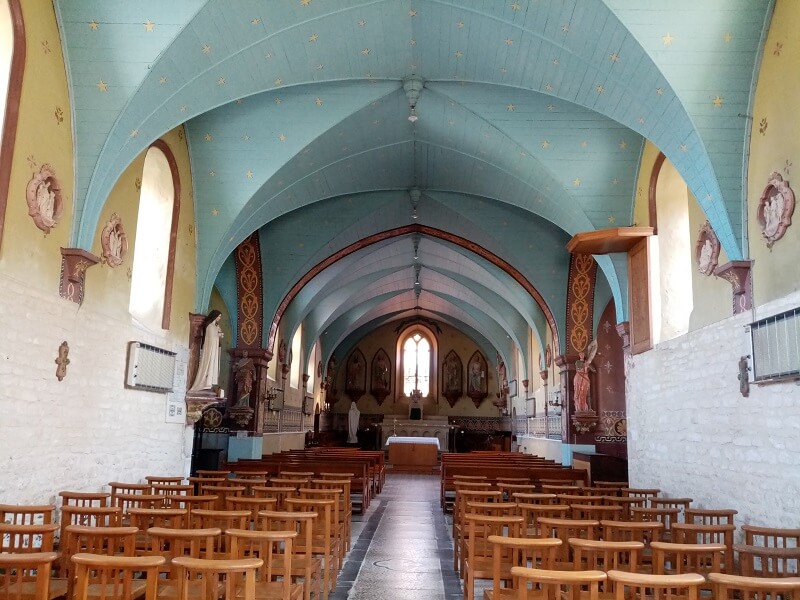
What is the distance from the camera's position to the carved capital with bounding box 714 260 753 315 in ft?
24.3

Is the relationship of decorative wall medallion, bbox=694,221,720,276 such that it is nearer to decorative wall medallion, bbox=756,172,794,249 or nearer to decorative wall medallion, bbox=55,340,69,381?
decorative wall medallion, bbox=756,172,794,249

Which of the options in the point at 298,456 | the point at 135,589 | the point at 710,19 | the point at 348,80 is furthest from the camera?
the point at 298,456

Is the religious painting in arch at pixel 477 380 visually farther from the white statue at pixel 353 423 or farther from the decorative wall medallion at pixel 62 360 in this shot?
the decorative wall medallion at pixel 62 360

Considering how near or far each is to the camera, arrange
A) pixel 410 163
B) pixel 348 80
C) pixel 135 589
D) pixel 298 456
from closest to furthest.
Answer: pixel 135 589 → pixel 348 80 → pixel 410 163 → pixel 298 456

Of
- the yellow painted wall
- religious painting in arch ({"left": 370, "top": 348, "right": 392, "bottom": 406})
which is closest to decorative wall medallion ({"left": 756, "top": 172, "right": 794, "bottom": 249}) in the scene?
the yellow painted wall

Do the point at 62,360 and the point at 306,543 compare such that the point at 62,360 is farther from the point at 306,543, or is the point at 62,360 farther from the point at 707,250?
the point at 707,250

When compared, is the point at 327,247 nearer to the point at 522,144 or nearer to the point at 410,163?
the point at 410,163

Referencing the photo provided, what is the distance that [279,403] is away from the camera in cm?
1934

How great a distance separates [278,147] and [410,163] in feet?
10.1

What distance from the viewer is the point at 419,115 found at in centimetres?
1159

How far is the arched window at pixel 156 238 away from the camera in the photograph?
34.4ft

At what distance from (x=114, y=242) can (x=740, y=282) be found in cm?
772

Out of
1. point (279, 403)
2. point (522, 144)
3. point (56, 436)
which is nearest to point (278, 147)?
point (522, 144)

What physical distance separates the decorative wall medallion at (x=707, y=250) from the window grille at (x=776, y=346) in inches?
53.6
